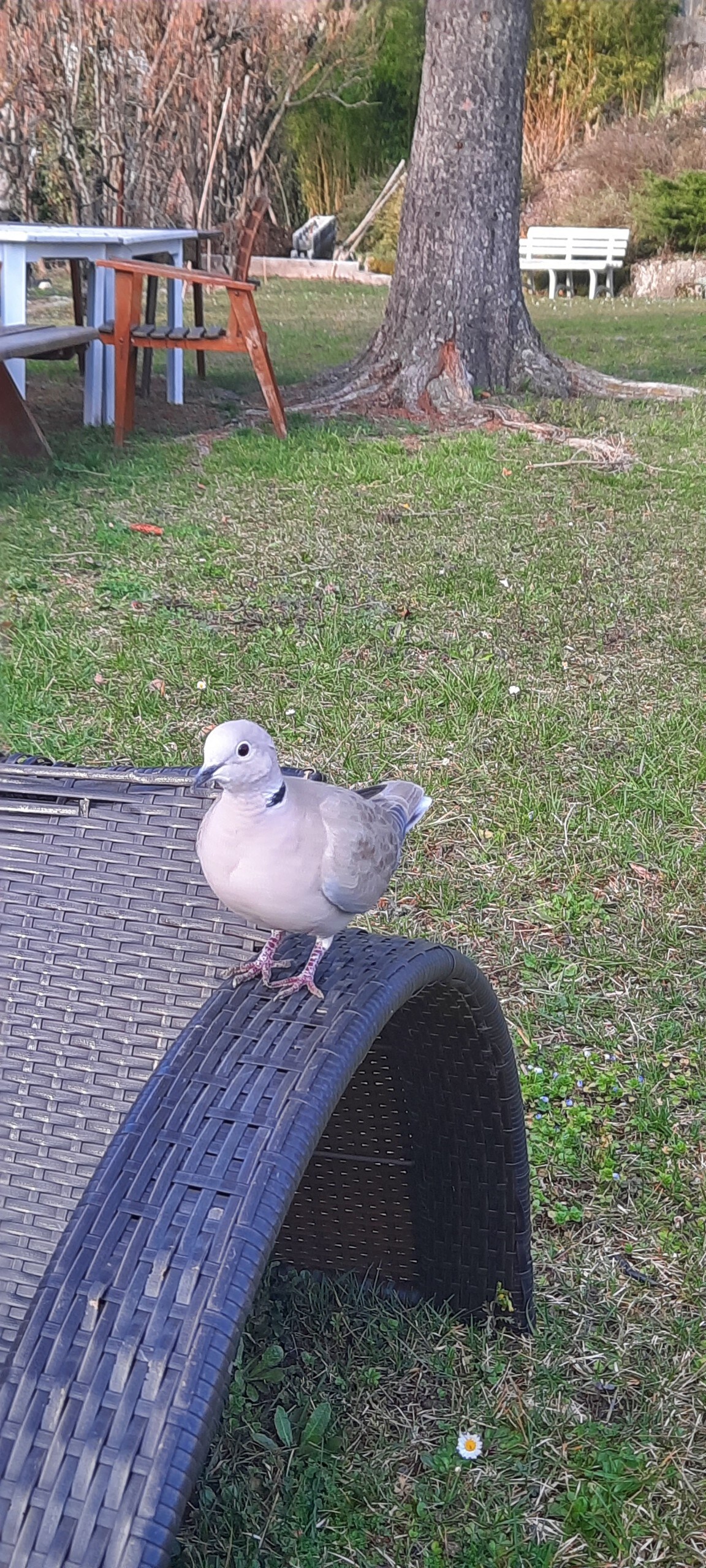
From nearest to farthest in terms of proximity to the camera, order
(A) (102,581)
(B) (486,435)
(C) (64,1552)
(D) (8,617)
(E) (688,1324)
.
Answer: (C) (64,1552)
(E) (688,1324)
(D) (8,617)
(A) (102,581)
(B) (486,435)

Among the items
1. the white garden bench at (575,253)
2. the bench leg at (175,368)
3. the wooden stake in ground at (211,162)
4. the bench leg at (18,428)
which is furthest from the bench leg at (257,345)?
the white garden bench at (575,253)

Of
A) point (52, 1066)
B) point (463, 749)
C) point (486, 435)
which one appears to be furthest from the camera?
point (486, 435)

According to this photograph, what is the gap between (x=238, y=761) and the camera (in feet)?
4.67

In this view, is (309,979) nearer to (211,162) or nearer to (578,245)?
(211,162)

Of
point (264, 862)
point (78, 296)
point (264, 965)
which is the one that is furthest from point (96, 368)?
point (264, 862)

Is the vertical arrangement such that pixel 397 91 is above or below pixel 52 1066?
above

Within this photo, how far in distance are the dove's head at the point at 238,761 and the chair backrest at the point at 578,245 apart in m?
16.6

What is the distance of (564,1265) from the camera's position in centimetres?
213

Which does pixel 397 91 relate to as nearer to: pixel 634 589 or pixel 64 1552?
pixel 634 589

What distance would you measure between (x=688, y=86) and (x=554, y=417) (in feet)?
53.8

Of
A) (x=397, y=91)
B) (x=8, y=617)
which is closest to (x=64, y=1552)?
(x=8, y=617)

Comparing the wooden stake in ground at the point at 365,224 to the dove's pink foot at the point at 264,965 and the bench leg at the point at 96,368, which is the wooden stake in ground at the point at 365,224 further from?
the dove's pink foot at the point at 264,965

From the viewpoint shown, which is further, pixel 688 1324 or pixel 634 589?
pixel 634 589

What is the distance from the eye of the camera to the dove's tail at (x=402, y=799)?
1.85 meters
